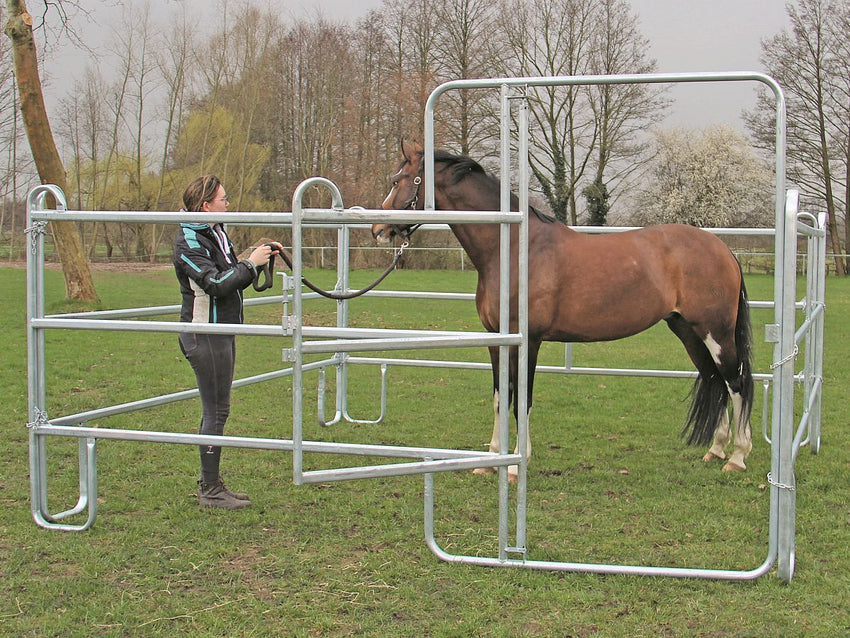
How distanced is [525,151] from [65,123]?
32.0 metres

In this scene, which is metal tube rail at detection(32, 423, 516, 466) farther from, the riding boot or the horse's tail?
the horse's tail

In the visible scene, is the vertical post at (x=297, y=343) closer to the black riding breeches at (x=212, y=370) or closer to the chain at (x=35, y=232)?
the black riding breeches at (x=212, y=370)

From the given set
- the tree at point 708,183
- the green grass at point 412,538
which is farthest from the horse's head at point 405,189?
the tree at point 708,183

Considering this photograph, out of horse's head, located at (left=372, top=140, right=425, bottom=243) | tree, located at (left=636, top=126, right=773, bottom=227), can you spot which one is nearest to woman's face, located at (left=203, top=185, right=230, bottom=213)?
horse's head, located at (left=372, top=140, right=425, bottom=243)

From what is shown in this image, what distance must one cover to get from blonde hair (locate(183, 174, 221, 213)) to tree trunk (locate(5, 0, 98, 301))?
10.6 meters

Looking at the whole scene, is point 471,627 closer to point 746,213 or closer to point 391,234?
point 391,234

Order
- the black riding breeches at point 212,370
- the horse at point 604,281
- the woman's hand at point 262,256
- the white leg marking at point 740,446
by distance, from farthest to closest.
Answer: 1. the white leg marking at point 740,446
2. the horse at point 604,281
3. the black riding breeches at point 212,370
4. the woman's hand at point 262,256

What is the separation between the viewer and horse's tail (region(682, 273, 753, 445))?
17.1ft

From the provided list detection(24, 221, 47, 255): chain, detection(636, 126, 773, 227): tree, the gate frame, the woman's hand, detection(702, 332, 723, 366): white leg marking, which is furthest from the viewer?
detection(636, 126, 773, 227): tree

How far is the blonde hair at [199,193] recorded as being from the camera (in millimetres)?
4012

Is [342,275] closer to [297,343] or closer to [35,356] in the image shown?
[35,356]

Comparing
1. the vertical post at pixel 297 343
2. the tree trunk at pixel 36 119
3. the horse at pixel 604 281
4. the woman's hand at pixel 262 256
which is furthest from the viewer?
the tree trunk at pixel 36 119

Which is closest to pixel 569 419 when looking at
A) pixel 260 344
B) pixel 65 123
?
pixel 260 344

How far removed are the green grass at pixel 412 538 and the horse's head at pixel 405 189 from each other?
1460 mm
